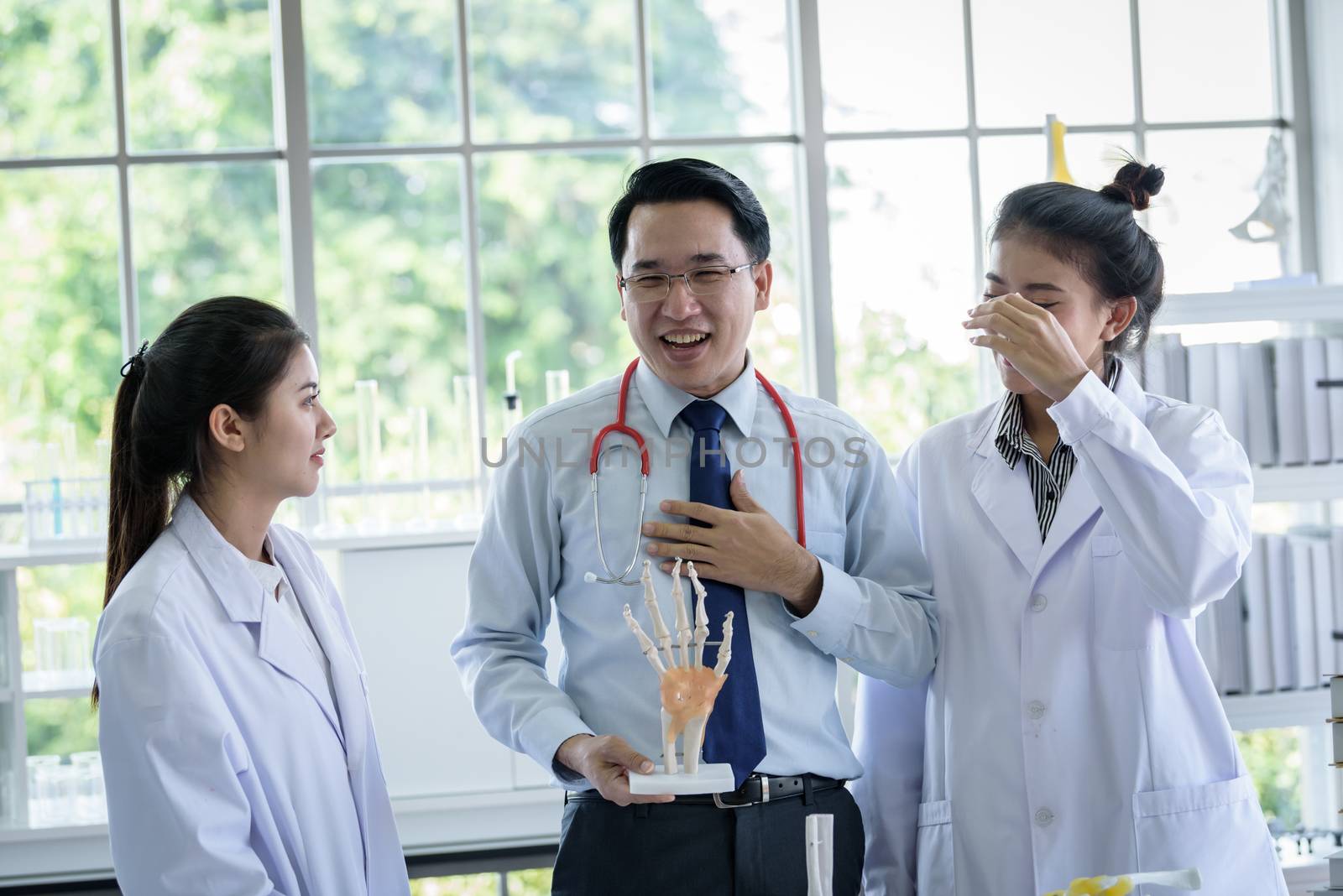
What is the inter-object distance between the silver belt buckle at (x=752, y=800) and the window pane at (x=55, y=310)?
9.55ft

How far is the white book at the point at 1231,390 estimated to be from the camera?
8.80 ft

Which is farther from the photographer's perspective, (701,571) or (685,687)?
(701,571)

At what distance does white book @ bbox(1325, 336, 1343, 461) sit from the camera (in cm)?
271

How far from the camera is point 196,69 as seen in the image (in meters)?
3.84

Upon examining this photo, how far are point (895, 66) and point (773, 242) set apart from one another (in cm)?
69

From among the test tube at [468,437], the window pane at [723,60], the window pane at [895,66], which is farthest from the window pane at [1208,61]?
the test tube at [468,437]

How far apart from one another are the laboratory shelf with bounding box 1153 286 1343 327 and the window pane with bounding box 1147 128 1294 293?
3.68ft

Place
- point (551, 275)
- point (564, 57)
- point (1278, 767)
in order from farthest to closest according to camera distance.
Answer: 1. point (551, 275)
2. point (564, 57)
3. point (1278, 767)

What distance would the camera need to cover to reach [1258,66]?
12.7 ft

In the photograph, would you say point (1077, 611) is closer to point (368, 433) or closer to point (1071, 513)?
point (1071, 513)

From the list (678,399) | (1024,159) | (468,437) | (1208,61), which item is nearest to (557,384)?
(468,437)

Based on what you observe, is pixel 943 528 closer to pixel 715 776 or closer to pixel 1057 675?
pixel 1057 675

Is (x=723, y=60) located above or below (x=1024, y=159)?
above

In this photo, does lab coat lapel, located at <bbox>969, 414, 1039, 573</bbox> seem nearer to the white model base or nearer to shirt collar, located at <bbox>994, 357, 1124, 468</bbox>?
shirt collar, located at <bbox>994, 357, 1124, 468</bbox>
